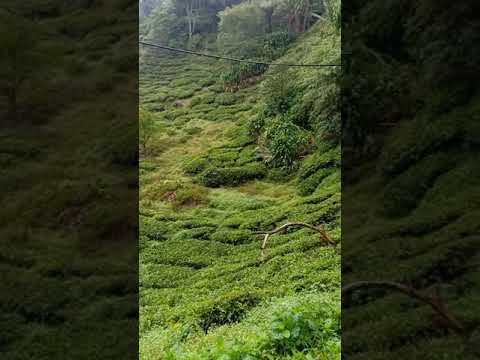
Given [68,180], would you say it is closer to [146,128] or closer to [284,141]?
[146,128]

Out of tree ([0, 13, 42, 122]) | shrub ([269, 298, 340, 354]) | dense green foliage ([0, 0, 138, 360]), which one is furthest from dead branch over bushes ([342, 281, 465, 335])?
tree ([0, 13, 42, 122])

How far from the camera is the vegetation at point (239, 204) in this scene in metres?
3.20

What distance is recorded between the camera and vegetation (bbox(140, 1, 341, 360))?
3.20 metres

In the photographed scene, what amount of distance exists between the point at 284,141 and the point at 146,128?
1033 mm

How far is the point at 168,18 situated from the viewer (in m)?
3.76

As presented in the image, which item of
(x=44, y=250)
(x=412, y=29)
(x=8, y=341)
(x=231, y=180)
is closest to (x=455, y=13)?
(x=412, y=29)

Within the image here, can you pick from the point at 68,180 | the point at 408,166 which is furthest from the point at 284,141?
the point at 68,180

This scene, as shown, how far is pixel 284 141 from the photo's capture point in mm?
3605

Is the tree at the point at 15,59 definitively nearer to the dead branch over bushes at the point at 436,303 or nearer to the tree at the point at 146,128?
the tree at the point at 146,128

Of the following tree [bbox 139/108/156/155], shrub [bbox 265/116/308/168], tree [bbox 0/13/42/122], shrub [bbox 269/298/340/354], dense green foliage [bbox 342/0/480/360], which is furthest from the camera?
tree [bbox 0/13/42/122]

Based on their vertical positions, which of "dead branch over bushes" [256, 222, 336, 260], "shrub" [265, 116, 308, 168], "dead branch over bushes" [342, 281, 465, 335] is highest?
"shrub" [265, 116, 308, 168]

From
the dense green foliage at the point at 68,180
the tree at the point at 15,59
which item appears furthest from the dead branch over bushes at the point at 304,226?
the tree at the point at 15,59

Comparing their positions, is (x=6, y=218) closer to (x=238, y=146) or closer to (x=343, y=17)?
(x=238, y=146)

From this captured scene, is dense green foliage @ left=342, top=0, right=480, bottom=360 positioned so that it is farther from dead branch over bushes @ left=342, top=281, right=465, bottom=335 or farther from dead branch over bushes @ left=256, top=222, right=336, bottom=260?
dead branch over bushes @ left=256, top=222, right=336, bottom=260
